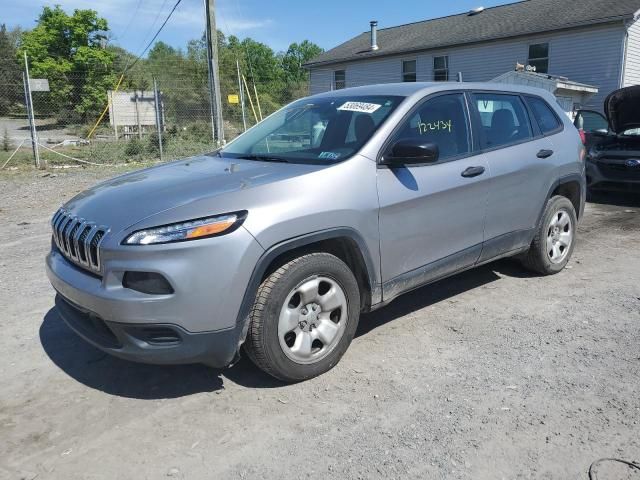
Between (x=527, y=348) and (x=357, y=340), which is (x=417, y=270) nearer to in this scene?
(x=357, y=340)

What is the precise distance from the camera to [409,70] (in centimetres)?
2780

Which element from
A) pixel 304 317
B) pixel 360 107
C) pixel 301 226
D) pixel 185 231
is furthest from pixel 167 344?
pixel 360 107

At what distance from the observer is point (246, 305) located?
9.71 feet

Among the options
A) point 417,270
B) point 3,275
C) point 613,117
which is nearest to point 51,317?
point 3,275

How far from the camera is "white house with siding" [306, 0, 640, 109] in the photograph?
67.3ft

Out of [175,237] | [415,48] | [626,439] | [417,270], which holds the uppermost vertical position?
[415,48]

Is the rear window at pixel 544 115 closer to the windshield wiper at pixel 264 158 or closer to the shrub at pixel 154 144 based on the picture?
the windshield wiper at pixel 264 158

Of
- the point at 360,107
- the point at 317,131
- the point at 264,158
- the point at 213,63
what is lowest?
the point at 264,158

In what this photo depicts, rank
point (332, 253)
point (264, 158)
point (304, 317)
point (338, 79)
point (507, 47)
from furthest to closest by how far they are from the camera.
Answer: point (338, 79) < point (507, 47) < point (264, 158) < point (332, 253) < point (304, 317)

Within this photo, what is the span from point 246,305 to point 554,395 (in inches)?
71.8

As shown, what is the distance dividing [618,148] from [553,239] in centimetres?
482

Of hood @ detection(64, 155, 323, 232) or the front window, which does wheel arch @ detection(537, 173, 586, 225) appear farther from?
hood @ detection(64, 155, 323, 232)

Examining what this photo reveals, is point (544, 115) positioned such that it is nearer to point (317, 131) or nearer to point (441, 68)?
point (317, 131)

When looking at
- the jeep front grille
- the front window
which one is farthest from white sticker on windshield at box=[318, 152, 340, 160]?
the jeep front grille
